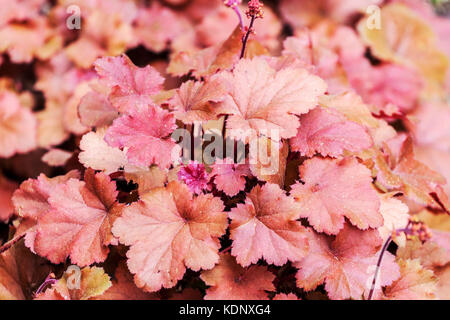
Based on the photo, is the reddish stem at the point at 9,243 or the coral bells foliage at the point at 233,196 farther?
the reddish stem at the point at 9,243

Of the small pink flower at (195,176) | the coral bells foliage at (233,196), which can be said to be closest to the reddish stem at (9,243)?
the coral bells foliage at (233,196)

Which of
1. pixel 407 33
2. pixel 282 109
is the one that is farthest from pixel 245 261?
pixel 407 33

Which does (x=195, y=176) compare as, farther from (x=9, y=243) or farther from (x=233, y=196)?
(x=9, y=243)

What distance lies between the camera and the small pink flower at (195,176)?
903mm

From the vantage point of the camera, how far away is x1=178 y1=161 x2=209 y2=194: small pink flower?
903 mm

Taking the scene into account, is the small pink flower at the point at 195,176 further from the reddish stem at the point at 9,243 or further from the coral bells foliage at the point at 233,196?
the reddish stem at the point at 9,243

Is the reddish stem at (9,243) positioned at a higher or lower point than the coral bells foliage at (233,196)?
lower

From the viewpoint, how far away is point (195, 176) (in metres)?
0.91

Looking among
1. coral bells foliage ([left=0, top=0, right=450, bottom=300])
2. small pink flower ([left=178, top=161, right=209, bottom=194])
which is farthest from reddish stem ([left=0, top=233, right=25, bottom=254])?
small pink flower ([left=178, top=161, right=209, bottom=194])

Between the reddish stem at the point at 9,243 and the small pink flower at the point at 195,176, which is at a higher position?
the small pink flower at the point at 195,176

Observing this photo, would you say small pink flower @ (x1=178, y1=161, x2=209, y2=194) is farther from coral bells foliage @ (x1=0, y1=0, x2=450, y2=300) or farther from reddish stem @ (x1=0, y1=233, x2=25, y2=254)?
reddish stem @ (x1=0, y1=233, x2=25, y2=254)

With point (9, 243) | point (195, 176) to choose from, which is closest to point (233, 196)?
point (195, 176)
